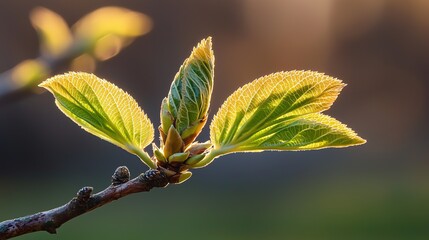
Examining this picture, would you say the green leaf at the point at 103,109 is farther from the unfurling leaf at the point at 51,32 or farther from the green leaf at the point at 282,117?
the unfurling leaf at the point at 51,32

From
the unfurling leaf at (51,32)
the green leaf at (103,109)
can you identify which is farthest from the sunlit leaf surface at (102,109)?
the unfurling leaf at (51,32)

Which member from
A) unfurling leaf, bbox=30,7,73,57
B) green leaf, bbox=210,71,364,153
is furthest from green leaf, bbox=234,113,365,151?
unfurling leaf, bbox=30,7,73,57

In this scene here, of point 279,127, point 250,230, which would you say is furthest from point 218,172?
point 279,127

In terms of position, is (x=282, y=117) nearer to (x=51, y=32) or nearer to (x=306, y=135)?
(x=306, y=135)

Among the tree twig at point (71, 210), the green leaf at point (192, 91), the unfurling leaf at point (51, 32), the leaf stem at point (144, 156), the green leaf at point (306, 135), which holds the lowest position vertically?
the tree twig at point (71, 210)

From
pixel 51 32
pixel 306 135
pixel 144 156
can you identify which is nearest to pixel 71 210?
pixel 144 156

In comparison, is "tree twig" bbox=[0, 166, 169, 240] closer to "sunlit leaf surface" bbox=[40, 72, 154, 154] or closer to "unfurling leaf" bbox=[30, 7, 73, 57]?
"sunlit leaf surface" bbox=[40, 72, 154, 154]

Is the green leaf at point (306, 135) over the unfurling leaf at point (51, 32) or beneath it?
beneath
